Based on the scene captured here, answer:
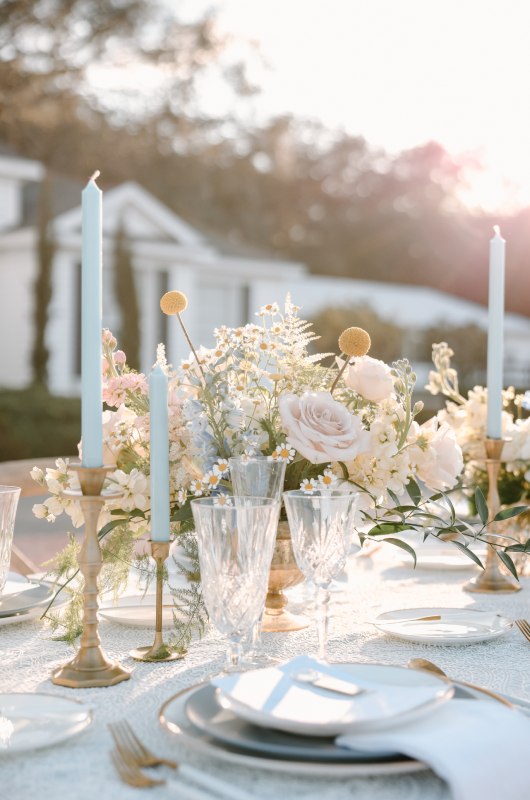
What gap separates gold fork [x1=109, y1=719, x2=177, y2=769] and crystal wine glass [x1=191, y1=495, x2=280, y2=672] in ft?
0.62

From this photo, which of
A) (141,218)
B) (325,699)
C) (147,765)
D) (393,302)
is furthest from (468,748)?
(393,302)

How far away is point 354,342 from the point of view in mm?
1565

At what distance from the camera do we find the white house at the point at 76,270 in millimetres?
15781

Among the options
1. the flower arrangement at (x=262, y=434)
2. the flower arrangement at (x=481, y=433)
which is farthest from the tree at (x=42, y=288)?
the flower arrangement at (x=262, y=434)

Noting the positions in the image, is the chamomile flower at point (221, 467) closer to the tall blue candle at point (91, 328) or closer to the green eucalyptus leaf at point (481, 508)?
the tall blue candle at point (91, 328)

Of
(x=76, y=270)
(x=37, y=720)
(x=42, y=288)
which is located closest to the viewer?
(x=37, y=720)

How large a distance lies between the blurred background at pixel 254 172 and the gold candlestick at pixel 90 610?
12.1 m

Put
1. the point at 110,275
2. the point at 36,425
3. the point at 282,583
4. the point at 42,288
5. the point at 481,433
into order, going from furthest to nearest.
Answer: the point at 110,275, the point at 42,288, the point at 36,425, the point at 481,433, the point at 282,583

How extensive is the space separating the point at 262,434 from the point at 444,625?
0.44 meters

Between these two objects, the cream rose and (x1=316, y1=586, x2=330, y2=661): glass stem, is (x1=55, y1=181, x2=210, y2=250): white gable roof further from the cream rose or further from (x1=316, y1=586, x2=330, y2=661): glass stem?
(x1=316, y1=586, x2=330, y2=661): glass stem

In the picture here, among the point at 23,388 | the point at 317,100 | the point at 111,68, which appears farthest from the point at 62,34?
the point at 317,100

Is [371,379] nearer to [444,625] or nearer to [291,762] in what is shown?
[444,625]

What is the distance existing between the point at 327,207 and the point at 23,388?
17.7 metres

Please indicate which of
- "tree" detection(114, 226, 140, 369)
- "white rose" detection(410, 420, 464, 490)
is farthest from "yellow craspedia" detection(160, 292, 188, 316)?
"tree" detection(114, 226, 140, 369)
